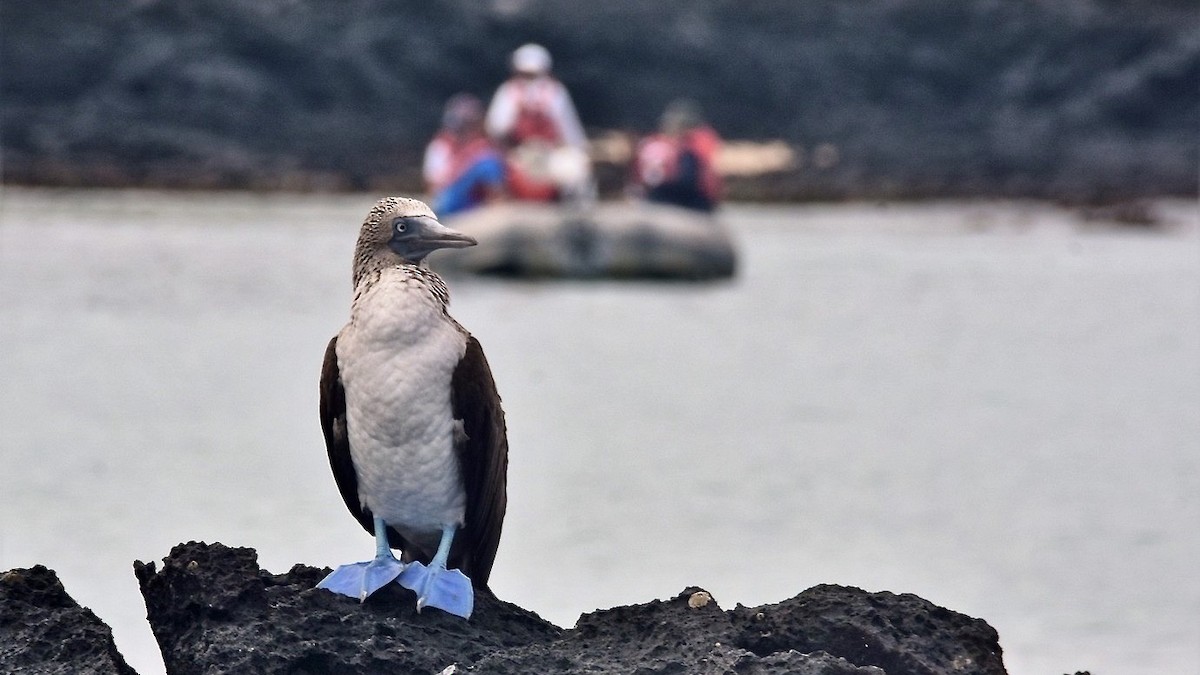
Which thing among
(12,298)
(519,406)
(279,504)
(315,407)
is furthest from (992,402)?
(12,298)

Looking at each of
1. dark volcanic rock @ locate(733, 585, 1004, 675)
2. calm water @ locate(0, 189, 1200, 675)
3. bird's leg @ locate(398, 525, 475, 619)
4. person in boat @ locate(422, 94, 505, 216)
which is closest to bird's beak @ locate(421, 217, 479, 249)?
bird's leg @ locate(398, 525, 475, 619)

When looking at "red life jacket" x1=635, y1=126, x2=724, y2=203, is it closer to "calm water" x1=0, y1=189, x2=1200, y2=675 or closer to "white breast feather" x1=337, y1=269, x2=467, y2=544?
"calm water" x1=0, y1=189, x2=1200, y2=675

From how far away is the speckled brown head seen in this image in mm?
5148

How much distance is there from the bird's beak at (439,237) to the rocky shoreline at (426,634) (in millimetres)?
874

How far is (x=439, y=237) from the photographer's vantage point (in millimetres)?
5125

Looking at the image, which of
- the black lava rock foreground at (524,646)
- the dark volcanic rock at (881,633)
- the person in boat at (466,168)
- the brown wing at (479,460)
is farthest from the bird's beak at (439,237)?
the person in boat at (466,168)

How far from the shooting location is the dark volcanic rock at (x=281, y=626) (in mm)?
4695

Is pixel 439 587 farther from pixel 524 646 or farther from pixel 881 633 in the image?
pixel 881 633

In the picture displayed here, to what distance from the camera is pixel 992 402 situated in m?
16.2

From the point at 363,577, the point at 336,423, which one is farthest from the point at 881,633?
the point at 336,423

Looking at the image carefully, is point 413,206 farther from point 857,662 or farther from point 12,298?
point 12,298

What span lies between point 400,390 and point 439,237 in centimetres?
40

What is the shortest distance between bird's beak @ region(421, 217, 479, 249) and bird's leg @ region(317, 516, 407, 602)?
30.4 inches

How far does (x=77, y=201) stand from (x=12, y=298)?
9.06 meters
